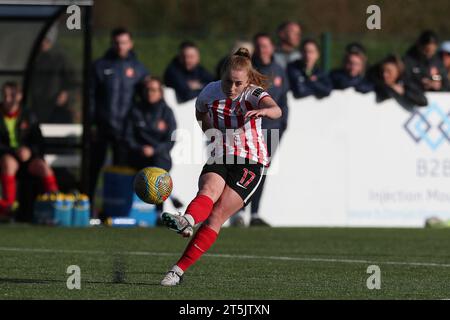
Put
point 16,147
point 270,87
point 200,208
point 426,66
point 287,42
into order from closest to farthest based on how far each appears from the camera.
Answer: point 200,208
point 270,87
point 16,147
point 287,42
point 426,66

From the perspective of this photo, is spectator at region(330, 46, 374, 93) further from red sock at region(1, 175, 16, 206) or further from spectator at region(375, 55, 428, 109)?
red sock at region(1, 175, 16, 206)

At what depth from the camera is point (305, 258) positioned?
12.5 meters

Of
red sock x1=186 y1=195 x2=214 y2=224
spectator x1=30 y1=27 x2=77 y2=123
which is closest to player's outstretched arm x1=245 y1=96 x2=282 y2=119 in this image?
red sock x1=186 y1=195 x2=214 y2=224

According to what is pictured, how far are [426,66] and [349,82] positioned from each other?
1.37 meters

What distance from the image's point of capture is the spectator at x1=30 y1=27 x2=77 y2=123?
715 inches

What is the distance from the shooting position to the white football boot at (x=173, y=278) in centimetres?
977

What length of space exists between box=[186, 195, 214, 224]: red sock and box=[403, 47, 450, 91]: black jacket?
9.05m

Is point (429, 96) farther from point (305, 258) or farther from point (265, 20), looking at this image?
point (265, 20)

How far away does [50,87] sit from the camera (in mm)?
18422

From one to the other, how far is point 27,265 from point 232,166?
7.94ft

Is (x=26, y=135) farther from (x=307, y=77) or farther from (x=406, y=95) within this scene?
(x=406, y=95)

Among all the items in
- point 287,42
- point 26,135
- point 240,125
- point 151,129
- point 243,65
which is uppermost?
point 287,42

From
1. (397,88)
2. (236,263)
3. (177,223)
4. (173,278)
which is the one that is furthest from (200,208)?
(397,88)

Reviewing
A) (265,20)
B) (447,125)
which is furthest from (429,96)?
(265,20)
